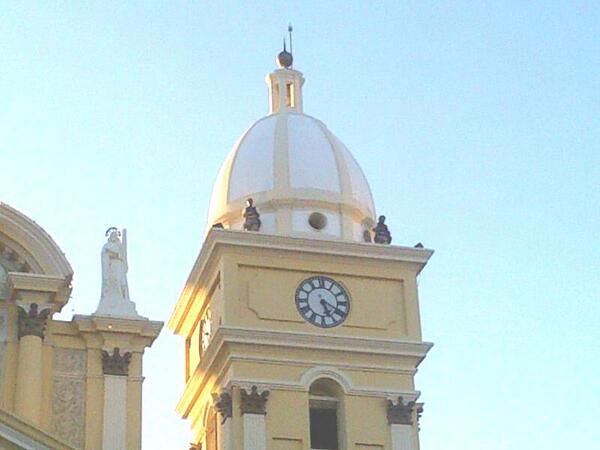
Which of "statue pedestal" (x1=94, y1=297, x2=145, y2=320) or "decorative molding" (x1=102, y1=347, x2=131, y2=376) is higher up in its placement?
"statue pedestal" (x1=94, y1=297, x2=145, y2=320)

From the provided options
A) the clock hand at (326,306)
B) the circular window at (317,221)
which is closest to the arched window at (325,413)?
the clock hand at (326,306)

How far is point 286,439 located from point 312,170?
7.08 meters

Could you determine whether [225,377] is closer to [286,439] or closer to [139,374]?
[286,439]

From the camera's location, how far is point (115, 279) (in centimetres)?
3030

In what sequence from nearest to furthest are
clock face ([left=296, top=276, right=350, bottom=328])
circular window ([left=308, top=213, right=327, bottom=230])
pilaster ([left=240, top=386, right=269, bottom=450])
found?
pilaster ([left=240, top=386, right=269, bottom=450]) → clock face ([left=296, top=276, right=350, bottom=328]) → circular window ([left=308, top=213, right=327, bottom=230])

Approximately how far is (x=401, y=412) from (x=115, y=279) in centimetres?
751

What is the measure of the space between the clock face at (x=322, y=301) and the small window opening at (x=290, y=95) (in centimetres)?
629

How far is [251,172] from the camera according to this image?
1480 inches

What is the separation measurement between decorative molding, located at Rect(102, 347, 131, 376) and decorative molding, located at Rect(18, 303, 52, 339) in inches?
48.6

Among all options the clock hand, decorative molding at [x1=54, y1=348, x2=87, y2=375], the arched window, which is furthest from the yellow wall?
decorative molding at [x1=54, y1=348, x2=87, y2=375]

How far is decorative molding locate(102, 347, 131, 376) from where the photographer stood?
2930 cm

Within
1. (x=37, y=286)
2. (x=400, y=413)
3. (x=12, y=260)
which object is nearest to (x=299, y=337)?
(x=400, y=413)

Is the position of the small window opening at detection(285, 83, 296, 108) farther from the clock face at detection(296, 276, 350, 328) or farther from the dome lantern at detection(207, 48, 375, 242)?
the clock face at detection(296, 276, 350, 328)

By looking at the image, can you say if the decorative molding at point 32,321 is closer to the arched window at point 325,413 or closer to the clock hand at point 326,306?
the arched window at point 325,413
